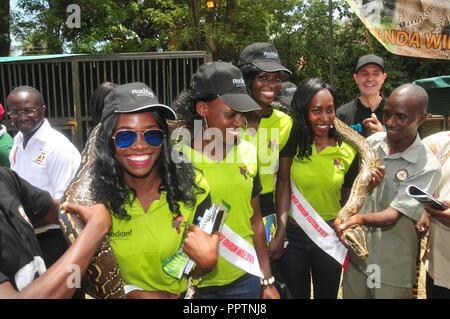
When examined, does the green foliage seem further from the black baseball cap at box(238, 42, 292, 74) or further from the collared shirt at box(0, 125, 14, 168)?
the black baseball cap at box(238, 42, 292, 74)

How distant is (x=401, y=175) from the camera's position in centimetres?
302

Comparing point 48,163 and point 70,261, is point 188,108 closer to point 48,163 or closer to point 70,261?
point 70,261

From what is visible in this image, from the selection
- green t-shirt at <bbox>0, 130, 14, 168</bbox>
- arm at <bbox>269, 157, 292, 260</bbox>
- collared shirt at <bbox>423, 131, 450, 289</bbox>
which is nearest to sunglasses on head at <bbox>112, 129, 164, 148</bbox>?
arm at <bbox>269, 157, 292, 260</bbox>

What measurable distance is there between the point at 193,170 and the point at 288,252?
1376 mm

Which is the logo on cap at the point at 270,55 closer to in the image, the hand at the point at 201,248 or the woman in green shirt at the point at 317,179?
the woman in green shirt at the point at 317,179

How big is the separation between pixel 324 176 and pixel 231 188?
105cm

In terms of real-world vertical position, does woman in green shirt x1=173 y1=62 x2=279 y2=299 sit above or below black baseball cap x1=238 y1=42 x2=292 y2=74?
below

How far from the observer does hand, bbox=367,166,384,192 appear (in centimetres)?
301

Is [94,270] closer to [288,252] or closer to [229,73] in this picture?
[229,73]

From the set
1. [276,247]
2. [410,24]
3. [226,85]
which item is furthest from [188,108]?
[410,24]

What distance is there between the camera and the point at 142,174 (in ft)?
7.20

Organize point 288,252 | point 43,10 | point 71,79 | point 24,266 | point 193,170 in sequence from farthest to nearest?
1. point 43,10
2. point 71,79
3. point 288,252
4. point 193,170
5. point 24,266

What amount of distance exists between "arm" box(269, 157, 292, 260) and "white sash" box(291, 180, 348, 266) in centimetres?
7
